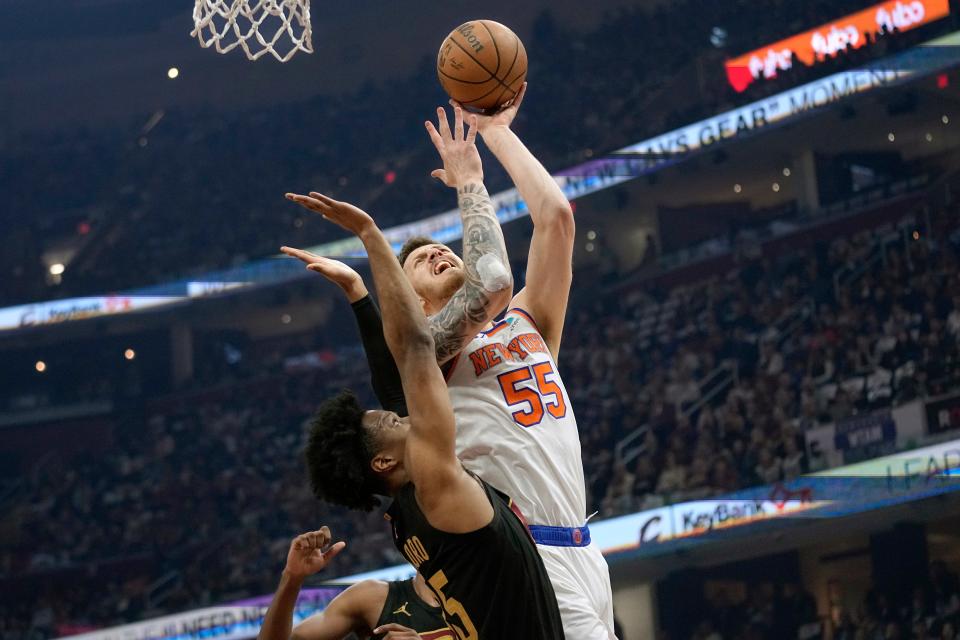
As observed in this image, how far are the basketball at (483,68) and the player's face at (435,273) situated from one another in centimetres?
53

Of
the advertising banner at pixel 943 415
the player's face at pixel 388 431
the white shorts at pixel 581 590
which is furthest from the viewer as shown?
the advertising banner at pixel 943 415

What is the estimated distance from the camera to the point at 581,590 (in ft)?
11.1

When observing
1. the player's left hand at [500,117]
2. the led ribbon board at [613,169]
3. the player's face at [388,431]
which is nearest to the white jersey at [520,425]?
the player's face at [388,431]

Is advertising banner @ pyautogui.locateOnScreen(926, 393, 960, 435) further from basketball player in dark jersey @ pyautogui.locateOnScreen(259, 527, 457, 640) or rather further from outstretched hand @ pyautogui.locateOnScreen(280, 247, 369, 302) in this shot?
outstretched hand @ pyautogui.locateOnScreen(280, 247, 369, 302)

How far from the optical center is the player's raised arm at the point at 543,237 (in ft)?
12.6

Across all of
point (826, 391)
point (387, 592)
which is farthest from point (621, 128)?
point (387, 592)

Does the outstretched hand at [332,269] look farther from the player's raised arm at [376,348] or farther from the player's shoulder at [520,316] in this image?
the player's shoulder at [520,316]

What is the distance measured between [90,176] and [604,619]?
2244 cm

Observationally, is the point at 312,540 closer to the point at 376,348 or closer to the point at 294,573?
the point at 294,573

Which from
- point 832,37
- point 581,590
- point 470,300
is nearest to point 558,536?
point 581,590

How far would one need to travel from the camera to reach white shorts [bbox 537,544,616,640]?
3252mm

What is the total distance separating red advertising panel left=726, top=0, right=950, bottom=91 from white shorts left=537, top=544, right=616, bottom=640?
53.6 ft

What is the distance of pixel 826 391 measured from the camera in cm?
1439

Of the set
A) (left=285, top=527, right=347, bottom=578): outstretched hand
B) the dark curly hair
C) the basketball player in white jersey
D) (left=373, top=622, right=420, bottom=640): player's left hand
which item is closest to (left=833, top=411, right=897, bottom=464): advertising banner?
the basketball player in white jersey
